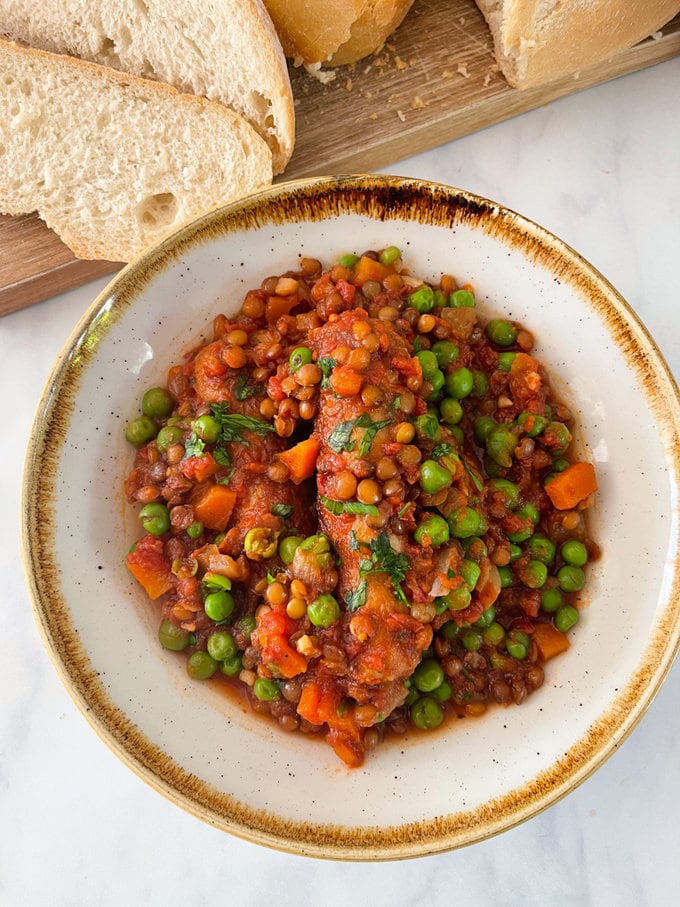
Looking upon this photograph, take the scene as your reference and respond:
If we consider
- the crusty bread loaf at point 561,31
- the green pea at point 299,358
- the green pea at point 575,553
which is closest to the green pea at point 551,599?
the green pea at point 575,553

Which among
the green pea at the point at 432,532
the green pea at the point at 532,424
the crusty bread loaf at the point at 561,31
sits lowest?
the green pea at the point at 432,532

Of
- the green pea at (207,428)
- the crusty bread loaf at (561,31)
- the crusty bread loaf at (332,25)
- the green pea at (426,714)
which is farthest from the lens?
the crusty bread loaf at (561,31)

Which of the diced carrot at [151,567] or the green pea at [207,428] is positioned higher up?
the green pea at [207,428]

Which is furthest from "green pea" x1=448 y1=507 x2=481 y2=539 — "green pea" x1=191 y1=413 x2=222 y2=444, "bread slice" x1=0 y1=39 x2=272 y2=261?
"bread slice" x1=0 y1=39 x2=272 y2=261

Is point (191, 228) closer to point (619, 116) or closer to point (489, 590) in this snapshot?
point (489, 590)

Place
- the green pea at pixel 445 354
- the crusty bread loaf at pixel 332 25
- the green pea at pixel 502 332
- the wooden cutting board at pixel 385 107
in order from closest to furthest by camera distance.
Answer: the green pea at pixel 445 354 < the green pea at pixel 502 332 < the crusty bread loaf at pixel 332 25 < the wooden cutting board at pixel 385 107

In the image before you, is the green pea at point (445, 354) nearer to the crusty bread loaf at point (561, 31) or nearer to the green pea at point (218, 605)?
the green pea at point (218, 605)

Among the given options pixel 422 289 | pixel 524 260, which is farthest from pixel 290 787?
pixel 524 260

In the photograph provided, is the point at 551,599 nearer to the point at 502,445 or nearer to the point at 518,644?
the point at 518,644
